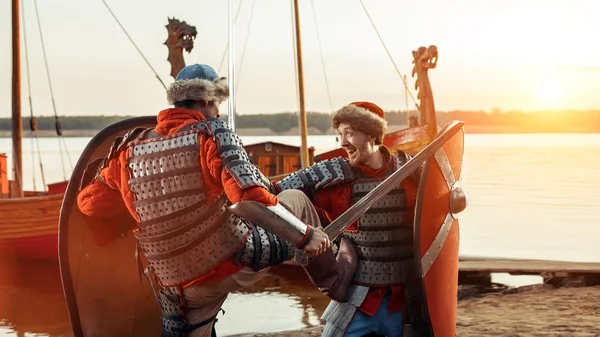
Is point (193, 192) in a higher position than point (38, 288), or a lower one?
higher

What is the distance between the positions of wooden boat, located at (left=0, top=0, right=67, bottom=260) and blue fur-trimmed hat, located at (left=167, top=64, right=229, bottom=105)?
41.1ft

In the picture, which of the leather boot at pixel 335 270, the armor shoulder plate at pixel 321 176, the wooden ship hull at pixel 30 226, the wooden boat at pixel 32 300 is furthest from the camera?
the wooden ship hull at pixel 30 226

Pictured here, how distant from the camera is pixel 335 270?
3.83 metres

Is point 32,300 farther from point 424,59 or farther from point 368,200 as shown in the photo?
point 368,200

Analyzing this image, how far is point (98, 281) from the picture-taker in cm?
432

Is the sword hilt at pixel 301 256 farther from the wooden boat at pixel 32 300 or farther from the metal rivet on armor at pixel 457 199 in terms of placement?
→ the wooden boat at pixel 32 300

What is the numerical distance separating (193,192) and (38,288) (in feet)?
43.4

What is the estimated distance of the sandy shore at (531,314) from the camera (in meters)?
7.02

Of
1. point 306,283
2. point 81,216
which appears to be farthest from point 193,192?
point 306,283

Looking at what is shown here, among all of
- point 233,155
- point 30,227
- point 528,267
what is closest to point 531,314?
point 528,267

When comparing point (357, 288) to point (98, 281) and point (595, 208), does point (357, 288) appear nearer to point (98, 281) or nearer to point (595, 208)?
point (98, 281)

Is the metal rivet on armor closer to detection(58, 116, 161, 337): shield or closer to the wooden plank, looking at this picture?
detection(58, 116, 161, 337): shield

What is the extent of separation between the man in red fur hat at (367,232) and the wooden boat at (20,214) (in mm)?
12416

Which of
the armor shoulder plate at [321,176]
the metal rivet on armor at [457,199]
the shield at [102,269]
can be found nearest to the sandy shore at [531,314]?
the shield at [102,269]
